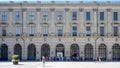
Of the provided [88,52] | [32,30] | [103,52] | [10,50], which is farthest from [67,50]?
[10,50]

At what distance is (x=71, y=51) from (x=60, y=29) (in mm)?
5899

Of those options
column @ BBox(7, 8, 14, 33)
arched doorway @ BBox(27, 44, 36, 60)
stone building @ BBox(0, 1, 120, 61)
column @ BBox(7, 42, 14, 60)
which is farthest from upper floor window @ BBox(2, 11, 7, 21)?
arched doorway @ BBox(27, 44, 36, 60)

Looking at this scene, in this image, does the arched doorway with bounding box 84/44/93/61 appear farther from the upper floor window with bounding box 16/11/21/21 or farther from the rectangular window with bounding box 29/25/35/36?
the upper floor window with bounding box 16/11/21/21

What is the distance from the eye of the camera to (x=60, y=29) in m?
78.5

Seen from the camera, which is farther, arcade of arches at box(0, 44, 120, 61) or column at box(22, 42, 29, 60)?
arcade of arches at box(0, 44, 120, 61)

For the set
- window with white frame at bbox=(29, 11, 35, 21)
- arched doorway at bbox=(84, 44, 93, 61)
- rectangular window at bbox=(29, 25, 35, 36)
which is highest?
window with white frame at bbox=(29, 11, 35, 21)

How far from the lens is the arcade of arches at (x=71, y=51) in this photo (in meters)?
78.1

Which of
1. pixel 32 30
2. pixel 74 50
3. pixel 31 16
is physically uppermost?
pixel 31 16

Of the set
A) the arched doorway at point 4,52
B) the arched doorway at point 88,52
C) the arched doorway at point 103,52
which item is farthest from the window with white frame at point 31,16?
the arched doorway at point 103,52

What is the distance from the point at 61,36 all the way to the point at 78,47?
4836 mm

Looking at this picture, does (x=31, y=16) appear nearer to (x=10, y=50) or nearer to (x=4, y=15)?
(x=4, y=15)

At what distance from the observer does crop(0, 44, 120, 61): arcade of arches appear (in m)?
78.1

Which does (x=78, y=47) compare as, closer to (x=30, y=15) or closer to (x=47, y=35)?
(x=47, y=35)

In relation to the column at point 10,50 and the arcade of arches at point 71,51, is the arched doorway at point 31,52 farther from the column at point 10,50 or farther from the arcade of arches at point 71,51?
the column at point 10,50
